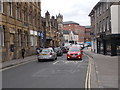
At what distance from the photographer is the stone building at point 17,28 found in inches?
882

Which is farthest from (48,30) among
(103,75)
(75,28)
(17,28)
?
(75,28)

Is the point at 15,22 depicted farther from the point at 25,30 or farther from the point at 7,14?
the point at 25,30

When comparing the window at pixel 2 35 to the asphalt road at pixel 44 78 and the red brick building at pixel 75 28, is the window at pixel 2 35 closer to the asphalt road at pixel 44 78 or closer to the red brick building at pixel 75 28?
the asphalt road at pixel 44 78

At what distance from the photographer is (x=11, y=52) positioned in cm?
2420

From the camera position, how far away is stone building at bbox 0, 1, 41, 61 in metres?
22.4

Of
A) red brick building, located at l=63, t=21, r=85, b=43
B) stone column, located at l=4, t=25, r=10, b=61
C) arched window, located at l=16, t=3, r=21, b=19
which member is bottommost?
stone column, located at l=4, t=25, r=10, b=61

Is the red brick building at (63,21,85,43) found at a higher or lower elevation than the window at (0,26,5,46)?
higher

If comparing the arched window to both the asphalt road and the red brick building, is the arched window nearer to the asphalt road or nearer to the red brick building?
the asphalt road

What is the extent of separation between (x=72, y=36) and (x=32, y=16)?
295ft

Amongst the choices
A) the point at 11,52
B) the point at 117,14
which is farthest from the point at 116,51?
the point at 11,52

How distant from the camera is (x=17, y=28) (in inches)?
1064

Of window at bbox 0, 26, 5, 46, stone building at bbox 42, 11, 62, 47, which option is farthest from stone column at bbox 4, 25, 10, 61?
stone building at bbox 42, 11, 62, 47

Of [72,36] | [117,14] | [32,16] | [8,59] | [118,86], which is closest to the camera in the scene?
[118,86]

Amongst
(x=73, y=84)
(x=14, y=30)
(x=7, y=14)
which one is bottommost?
(x=73, y=84)
